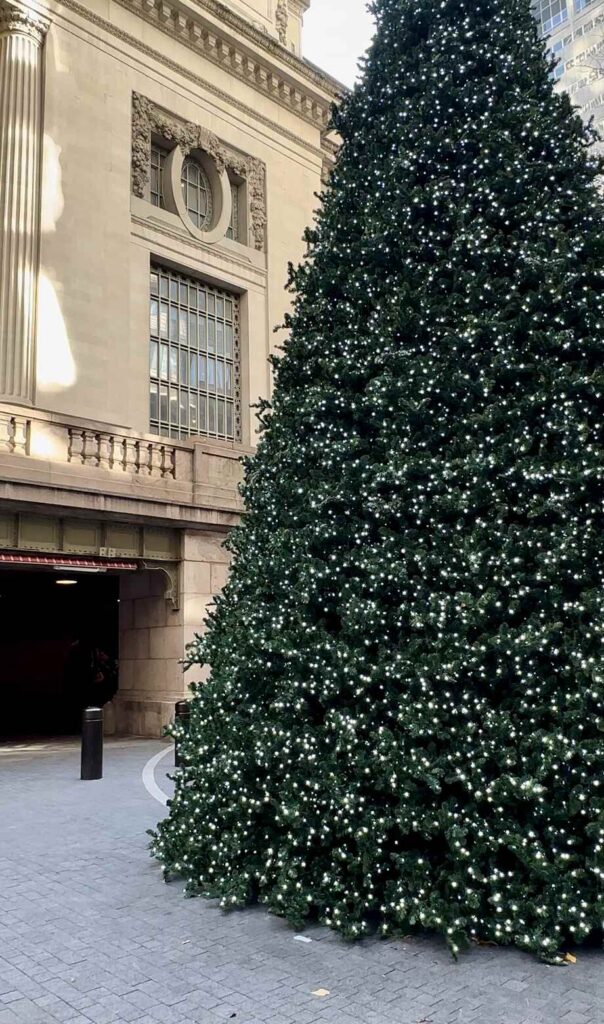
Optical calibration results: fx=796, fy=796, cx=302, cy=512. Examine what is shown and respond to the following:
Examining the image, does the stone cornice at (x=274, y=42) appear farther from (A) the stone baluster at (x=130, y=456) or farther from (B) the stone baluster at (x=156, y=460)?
(A) the stone baluster at (x=130, y=456)

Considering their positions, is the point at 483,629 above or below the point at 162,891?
above

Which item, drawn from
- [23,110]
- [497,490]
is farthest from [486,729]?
[23,110]

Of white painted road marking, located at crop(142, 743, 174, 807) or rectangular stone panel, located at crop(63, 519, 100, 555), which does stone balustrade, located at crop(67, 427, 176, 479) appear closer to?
rectangular stone panel, located at crop(63, 519, 100, 555)

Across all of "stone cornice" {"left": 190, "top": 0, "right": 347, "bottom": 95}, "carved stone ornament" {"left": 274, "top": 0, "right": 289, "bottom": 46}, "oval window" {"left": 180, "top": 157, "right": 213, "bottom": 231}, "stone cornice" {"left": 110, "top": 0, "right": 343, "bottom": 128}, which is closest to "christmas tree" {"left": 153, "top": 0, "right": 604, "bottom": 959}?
"stone cornice" {"left": 190, "top": 0, "right": 347, "bottom": 95}

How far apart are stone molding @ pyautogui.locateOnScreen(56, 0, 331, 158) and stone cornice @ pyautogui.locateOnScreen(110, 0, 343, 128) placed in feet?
2.05

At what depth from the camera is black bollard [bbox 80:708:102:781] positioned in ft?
35.0

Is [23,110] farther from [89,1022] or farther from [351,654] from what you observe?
[89,1022]

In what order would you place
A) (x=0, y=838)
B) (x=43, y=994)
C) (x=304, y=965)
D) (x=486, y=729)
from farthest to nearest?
(x=0, y=838) < (x=486, y=729) < (x=304, y=965) < (x=43, y=994)

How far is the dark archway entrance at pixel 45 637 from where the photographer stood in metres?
20.6

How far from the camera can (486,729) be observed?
14.8 ft

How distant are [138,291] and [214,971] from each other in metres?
15.3

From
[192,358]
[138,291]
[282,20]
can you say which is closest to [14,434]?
[138,291]

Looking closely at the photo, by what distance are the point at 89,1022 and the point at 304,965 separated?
3.83ft

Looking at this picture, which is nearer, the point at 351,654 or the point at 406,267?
the point at 351,654
